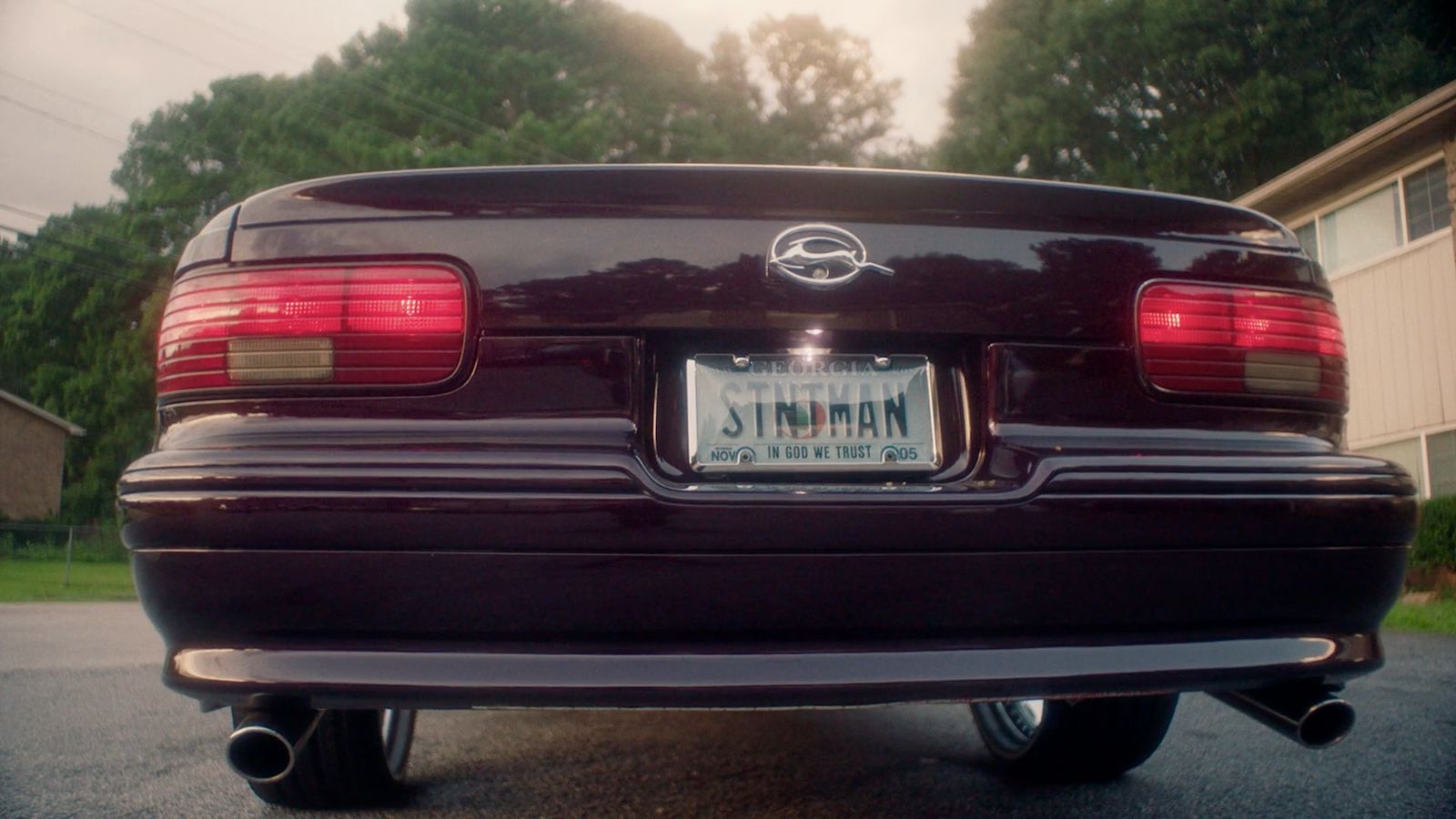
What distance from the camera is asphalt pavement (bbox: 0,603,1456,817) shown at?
2.87 metres

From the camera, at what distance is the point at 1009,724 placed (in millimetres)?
3404

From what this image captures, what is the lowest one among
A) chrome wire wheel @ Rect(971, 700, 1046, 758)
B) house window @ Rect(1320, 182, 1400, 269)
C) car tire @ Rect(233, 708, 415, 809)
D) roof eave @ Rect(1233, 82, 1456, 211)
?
chrome wire wheel @ Rect(971, 700, 1046, 758)

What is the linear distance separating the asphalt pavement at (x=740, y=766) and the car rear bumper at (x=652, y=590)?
0.96 meters

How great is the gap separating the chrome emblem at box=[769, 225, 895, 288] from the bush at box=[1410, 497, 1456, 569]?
35.6 feet

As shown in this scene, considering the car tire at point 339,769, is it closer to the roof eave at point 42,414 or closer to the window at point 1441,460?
the window at point 1441,460

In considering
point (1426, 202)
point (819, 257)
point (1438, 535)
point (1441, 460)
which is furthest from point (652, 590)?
point (1426, 202)

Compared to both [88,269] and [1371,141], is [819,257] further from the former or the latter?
[88,269]

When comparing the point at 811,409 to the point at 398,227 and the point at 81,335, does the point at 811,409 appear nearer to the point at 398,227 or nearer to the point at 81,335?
the point at 398,227

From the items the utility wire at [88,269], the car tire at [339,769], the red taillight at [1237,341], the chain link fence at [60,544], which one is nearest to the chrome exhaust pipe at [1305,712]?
the red taillight at [1237,341]

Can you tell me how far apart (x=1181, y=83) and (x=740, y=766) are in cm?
3004

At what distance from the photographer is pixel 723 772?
323cm

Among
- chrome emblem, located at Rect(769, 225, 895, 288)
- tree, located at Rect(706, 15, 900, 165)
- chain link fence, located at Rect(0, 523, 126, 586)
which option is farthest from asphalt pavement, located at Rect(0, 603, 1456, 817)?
tree, located at Rect(706, 15, 900, 165)

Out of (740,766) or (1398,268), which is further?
(1398,268)

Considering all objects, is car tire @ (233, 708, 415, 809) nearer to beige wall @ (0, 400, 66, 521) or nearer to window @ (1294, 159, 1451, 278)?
window @ (1294, 159, 1451, 278)
